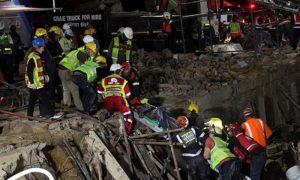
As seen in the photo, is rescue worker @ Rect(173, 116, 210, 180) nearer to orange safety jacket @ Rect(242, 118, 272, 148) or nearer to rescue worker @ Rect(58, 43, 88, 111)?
orange safety jacket @ Rect(242, 118, 272, 148)

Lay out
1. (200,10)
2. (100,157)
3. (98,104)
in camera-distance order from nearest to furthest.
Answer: (100,157)
(98,104)
(200,10)

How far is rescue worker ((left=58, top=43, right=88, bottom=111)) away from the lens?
9747 mm

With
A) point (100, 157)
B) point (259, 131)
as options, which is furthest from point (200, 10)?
point (100, 157)

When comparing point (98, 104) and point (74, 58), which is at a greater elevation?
point (74, 58)

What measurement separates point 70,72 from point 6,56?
166 inches

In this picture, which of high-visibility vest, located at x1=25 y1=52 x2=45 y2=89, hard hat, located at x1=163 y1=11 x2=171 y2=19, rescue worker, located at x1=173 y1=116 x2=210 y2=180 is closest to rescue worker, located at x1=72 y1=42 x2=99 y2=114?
high-visibility vest, located at x1=25 y1=52 x2=45 y2=89

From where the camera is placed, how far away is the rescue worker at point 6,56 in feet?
43.8

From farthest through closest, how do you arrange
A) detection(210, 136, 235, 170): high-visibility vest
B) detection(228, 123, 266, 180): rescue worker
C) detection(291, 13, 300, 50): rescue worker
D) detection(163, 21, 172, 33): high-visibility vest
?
detection(291, 13, 300, 50): rescue worker
detection(163, 21, 172, 33): high-visibility vest
detection(228, 123, 266, 180): rescue worker
detection(210, 136, 235, 170): high-visibility vest

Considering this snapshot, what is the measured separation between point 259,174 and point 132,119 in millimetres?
2745

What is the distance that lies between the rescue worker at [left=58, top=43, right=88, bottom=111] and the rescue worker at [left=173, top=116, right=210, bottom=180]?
270 cm

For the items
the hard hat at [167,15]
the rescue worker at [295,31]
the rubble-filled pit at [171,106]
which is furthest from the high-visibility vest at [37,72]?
the rescue worker at [295,31]

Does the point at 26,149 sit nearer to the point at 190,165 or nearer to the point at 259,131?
the point at 190,165

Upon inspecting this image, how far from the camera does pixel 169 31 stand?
17547 mm

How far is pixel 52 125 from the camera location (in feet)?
28.9
